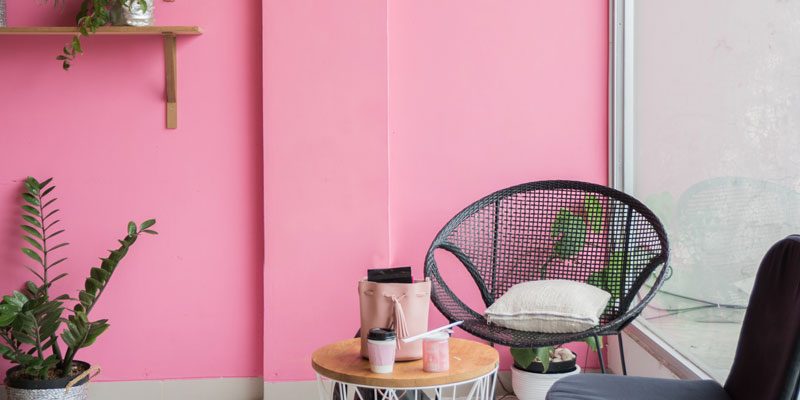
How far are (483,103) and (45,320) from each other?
1.91m

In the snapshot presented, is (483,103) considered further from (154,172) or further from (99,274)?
(99,274)

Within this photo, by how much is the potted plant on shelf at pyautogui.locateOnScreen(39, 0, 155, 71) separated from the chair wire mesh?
1471 mm

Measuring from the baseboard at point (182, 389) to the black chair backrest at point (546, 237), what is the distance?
1088 millimetres

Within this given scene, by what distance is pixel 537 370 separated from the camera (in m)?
2.81

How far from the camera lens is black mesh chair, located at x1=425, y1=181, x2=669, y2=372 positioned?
247cm

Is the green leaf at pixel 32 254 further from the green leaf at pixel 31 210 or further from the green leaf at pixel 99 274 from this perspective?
the green leaf at pixel 99 274

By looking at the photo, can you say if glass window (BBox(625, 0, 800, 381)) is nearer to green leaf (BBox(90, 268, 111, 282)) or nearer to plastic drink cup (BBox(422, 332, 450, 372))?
plastic drink cup (BBox(422, 332, 450, 372))

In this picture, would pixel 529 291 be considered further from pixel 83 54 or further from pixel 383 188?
pixel 83 54

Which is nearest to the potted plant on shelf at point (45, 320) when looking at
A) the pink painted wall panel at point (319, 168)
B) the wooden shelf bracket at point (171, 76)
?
the wooden shelf bracket at point (171, 76)

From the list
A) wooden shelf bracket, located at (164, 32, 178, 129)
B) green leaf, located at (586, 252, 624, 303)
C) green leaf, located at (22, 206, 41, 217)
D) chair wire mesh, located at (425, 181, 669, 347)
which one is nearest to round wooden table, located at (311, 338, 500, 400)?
chair wire mesh, located at (425, 181, 669, 347)

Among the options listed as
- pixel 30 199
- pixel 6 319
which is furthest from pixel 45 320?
pixel 30 199

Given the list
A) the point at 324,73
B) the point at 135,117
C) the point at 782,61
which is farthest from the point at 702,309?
the point at 135,117

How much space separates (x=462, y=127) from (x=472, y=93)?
5.9 inches

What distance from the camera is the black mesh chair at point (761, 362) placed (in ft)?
4.65
